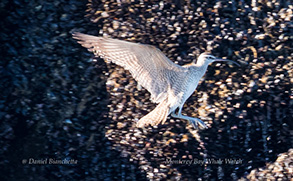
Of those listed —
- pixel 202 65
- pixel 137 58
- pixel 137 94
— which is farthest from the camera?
pixel 137 94

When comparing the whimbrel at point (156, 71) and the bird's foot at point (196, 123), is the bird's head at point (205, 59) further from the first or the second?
the bird's foot at point (196, 123)

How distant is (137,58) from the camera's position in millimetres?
5195

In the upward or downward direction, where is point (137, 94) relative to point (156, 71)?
downward

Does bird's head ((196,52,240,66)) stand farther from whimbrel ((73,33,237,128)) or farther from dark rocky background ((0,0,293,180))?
dark rocky background ((0,0,293,180))

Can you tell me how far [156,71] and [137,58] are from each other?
27 centimetres

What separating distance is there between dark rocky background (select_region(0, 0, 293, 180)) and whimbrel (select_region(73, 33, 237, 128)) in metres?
0.39

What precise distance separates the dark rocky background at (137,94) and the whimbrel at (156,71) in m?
0.39

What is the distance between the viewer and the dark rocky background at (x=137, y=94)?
586 cm

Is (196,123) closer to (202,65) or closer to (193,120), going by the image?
(193,120)

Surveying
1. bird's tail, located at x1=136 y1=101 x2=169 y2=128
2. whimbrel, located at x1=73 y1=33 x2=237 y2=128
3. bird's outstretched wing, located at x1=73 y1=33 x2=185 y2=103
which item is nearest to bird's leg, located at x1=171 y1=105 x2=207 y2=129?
whimbrel, located at x1=73 y1=33 x2=237 y2=128

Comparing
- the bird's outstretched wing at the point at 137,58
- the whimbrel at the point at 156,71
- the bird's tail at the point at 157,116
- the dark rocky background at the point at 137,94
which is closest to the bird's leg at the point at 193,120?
the whimbrel at the point at 156,71

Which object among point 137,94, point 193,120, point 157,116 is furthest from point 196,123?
point 137,94

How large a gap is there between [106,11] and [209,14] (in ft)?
4.72

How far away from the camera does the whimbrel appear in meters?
5.16
